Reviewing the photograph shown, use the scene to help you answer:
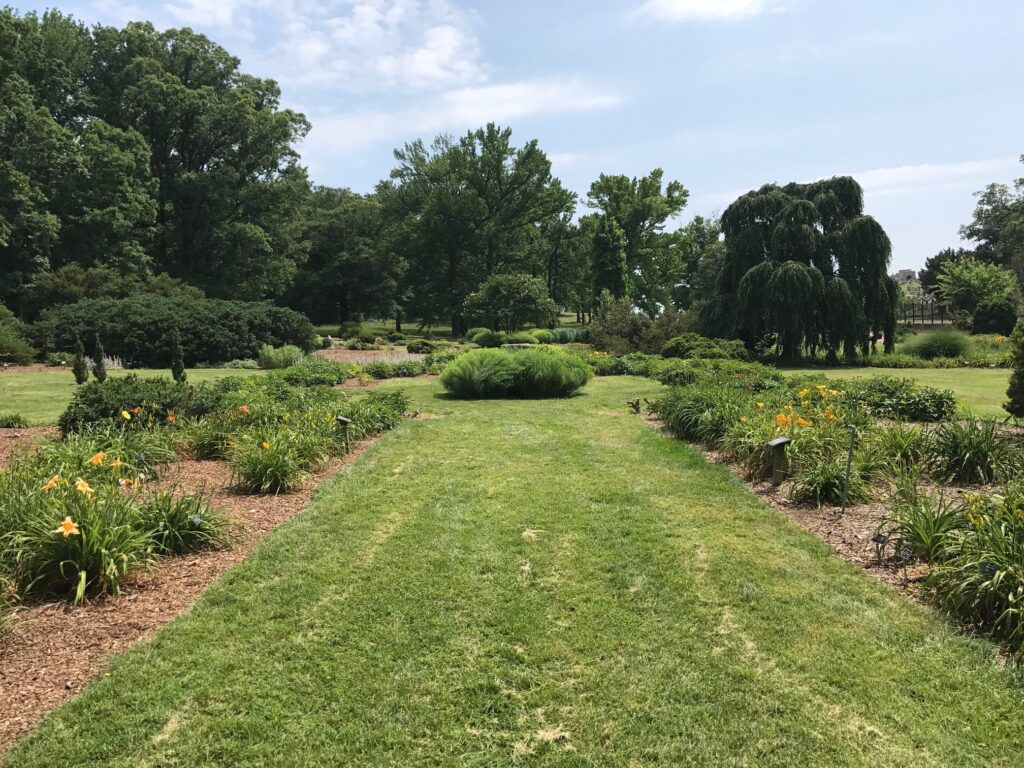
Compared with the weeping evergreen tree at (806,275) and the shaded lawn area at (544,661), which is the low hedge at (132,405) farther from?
the weeping evergreen tree at (806,275)

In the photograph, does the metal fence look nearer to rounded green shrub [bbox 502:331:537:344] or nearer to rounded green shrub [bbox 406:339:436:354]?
rounded green shrub [bbox 502:331:537:344]

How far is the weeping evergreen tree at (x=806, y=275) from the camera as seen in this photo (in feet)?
70.5

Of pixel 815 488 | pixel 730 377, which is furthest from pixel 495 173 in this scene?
pixel 815 488

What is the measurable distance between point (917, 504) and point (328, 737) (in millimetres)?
4315

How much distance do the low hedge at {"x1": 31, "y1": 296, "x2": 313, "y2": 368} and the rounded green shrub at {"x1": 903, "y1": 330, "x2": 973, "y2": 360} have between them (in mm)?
23091

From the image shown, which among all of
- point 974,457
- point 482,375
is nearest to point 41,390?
point 482,375

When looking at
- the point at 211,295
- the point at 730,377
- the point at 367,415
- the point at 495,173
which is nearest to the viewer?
the point at 367,415

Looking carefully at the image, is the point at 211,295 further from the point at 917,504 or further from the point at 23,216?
the point at 917,504

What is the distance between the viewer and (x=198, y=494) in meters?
4.59

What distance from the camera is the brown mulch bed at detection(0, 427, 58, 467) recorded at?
668 cm

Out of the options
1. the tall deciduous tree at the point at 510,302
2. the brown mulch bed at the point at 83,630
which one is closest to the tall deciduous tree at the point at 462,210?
the tall deciduous tree at the point at 510,302

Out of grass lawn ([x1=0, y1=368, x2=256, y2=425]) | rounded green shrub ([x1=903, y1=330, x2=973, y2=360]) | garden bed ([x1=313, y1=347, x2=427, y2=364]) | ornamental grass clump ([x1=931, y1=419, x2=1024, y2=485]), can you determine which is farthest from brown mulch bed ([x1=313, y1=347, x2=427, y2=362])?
ornamental grass clump ([x1=931, y1=419, x2=1024, y2=485])

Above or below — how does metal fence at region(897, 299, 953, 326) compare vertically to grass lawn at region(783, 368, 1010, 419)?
above

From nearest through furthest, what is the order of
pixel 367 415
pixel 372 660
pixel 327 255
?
pixel 372 660 → pixel 367 415 → pixel 327 255
